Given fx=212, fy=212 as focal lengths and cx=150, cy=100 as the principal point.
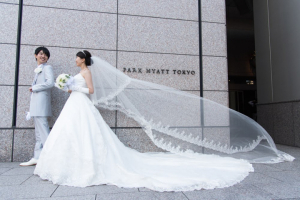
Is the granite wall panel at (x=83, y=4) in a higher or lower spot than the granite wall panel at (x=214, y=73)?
higher

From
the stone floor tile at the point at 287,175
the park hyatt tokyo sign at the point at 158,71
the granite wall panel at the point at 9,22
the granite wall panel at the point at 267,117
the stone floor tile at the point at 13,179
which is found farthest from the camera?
the granite wall panel at the point at 267,117

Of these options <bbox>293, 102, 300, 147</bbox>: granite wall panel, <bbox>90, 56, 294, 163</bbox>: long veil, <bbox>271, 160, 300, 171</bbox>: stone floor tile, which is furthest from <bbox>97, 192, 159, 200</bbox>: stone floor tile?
<bbox>293, 102, 300, 147</bbox>: granite wall panel

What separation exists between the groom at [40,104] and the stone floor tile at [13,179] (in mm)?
636

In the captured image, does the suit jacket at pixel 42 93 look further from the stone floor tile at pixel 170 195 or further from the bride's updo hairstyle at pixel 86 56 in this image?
the stone floor tile at pixel 170 195

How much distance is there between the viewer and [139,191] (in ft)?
7.54

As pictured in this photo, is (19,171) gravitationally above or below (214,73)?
below

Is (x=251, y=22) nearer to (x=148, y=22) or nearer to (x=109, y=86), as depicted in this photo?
(x=148, y=22)

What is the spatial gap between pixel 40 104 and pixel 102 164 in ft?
5.26

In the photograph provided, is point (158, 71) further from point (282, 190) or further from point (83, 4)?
point (282, 190)

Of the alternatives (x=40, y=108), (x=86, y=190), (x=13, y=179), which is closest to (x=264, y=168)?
(x=86, y=190)

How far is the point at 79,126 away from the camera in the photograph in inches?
115

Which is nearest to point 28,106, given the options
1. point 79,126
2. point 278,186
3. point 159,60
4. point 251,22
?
point 79,126

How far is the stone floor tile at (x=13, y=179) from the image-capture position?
2.58 meters

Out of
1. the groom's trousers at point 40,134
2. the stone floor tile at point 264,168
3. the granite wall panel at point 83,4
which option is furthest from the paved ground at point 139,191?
the granite wall panel at point 83,4
